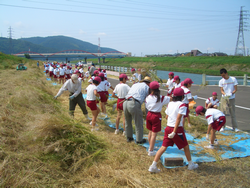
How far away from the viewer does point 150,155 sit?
14.4 feet

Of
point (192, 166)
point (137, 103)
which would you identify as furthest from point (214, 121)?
point (137, 103)

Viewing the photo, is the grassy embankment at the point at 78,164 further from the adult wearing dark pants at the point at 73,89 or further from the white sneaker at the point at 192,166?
the adult wearing dark pants at the point at 73,89

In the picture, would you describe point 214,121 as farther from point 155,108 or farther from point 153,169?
point 153,169

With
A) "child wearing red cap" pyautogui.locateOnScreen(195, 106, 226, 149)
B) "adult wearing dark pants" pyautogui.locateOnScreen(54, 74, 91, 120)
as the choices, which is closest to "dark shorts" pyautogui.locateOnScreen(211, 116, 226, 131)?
"child wearing red cap" pyautogui.locateOnScreen(195, 106, 226, 149)

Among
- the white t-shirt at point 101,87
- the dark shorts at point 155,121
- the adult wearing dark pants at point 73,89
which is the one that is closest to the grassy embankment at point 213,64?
the white t-shirt at point 101,87

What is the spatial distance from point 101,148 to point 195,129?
3414mm

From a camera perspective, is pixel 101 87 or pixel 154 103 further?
pixel 101 87

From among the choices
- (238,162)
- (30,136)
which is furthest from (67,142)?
(238,162)

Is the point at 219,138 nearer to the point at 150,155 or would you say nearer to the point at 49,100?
the point at 150,155

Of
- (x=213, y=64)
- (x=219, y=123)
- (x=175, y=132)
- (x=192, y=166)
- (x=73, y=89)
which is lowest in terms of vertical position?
(x=192, y=166)

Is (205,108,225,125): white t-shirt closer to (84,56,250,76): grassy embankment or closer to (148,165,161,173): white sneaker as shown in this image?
(148,165,161,173): white sneaker

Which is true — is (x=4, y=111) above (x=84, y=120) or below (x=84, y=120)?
above

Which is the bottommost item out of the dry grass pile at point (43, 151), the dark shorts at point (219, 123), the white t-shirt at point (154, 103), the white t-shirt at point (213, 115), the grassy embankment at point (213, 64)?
the dry grass pile at point (43, 151)

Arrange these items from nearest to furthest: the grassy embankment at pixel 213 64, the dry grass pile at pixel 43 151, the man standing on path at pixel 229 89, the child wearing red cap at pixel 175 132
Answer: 1. the dry grass pile at pixel 43 151
2. the child wearing red cap at pixel 175 132
3. the man standing on path at pixel 229 89
4. the grassy embankment at pixel 213 64
